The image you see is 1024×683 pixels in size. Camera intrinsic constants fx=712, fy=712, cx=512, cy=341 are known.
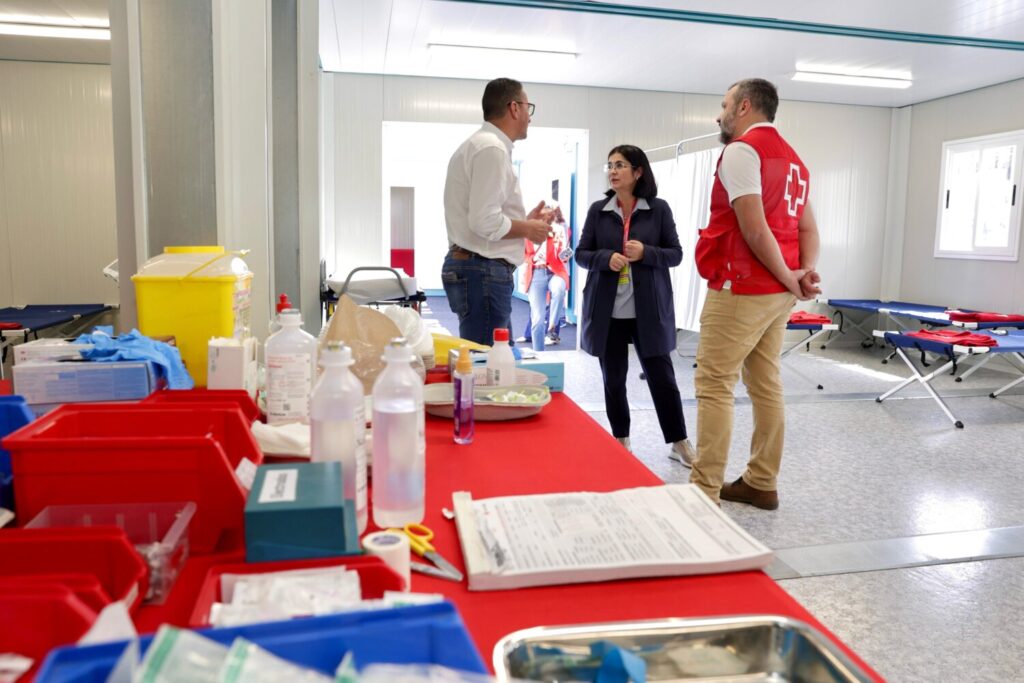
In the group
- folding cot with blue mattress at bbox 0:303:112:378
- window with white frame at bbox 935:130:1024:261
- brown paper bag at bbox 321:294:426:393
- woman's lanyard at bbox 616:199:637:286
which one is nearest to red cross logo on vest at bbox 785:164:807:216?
woman's lanyard at bbox 616:199:637:286

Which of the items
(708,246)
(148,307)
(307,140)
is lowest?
(148,307)

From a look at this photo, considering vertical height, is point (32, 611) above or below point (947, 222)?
below

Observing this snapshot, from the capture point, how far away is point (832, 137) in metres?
7.52

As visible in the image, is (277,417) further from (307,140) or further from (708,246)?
(307,140)

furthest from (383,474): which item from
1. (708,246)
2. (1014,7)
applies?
(1014,7)

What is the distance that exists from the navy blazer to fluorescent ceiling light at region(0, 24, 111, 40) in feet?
12.8

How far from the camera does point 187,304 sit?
160cm

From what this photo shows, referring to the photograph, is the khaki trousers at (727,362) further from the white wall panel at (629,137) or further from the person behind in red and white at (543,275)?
the white wall panel at (629,137)

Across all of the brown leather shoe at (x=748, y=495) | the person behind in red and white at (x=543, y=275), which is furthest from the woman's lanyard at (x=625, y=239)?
the person behind in red and white at (x=543, y=275)

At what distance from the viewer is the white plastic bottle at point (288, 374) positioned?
131 centimetres

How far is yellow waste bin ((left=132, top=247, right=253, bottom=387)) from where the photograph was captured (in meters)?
1.58

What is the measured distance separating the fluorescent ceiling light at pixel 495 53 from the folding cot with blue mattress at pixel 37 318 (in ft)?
10.9

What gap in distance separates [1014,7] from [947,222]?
2.98m

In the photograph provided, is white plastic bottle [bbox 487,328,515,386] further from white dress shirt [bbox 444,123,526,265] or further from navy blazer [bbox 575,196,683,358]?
navy blazer [bbox 575,196,683,358]
